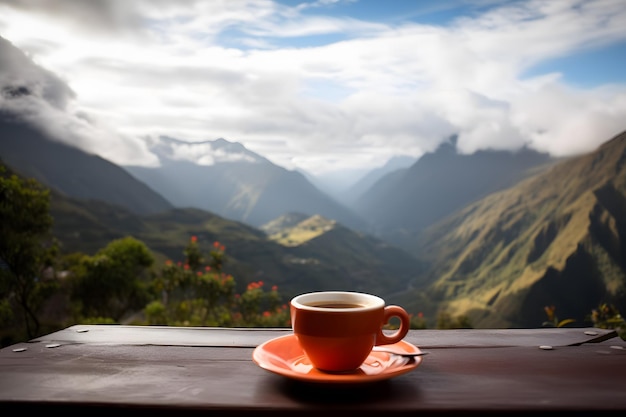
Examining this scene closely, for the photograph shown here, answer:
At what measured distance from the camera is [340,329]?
4.16ft

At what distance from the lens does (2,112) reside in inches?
4823

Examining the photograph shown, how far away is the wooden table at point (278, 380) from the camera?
1.17 metres

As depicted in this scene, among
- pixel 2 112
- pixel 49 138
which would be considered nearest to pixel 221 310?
pixel 2 112

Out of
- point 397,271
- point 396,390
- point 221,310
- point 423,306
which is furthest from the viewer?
point 397,271

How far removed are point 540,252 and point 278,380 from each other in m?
120

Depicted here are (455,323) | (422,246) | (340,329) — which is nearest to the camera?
(340,329)

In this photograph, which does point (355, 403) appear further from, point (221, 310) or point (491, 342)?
point (221, 310)

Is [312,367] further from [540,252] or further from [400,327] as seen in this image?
[540,252]

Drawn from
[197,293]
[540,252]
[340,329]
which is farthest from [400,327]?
[540,252]

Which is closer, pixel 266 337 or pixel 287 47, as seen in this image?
pixel 266 337

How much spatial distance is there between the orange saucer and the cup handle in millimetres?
70

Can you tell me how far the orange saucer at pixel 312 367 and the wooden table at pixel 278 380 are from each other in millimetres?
41

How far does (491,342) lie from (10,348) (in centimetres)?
193

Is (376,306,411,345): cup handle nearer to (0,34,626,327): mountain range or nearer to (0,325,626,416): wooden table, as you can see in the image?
(0,325,626,416): wooden table
